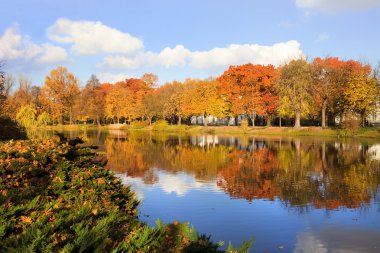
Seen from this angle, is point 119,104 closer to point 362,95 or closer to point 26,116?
point 26,116

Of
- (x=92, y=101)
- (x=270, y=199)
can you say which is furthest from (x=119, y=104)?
(x=270, y=199)

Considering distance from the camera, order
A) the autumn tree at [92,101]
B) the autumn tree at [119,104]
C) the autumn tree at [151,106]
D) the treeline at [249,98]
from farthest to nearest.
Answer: the autumn tree at [92,101] → the autumn tree at [119,104] → the autumn tree at [151,106] → the treeline at [249,98]

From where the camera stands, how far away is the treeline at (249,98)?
58844mm

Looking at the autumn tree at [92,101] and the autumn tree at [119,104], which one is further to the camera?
the autumn tree at [92,101]

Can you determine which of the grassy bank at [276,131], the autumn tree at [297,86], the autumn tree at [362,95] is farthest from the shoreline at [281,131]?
the autumn tree at [362,95]

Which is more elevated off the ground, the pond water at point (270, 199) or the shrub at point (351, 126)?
the shrub at point (351, 126)

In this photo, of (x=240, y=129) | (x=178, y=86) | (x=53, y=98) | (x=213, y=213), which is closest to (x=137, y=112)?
(x=178, y=86)

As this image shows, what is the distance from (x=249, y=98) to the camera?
66.1 metres

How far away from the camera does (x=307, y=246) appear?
380 inches

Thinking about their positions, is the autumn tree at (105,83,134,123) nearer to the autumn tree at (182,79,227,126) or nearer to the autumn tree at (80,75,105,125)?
the autumn tree at (80,75,105,125)

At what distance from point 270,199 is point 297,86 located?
171 ft

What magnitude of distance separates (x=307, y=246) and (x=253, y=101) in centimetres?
5720

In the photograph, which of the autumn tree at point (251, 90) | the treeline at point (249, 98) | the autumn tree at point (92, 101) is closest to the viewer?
the treeline at point (249, 98)

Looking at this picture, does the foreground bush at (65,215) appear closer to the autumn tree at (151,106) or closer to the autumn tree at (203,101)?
the autumn tree at (203,101)
